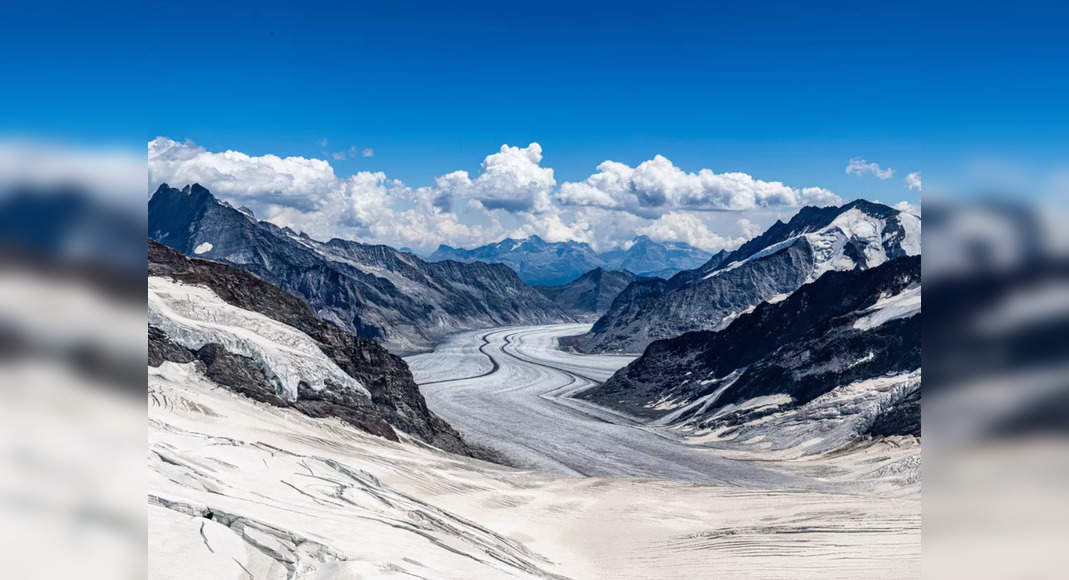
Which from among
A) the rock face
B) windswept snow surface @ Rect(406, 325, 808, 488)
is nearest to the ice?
windswept snow surface @ Rect(406, 325, 808, 488)

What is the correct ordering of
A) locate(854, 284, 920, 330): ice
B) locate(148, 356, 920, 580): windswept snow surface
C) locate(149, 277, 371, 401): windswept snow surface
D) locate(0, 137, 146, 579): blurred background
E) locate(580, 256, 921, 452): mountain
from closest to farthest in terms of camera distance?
locate(0, 137, 146, 579): blurred background < locate(148, 356, 920, 580): windswept snow surface < locate(149, 277, 371, 401): windswept snow surface < locate(580, 256, 921, 452): mountain < locate(854, 284, 920, 330): ice

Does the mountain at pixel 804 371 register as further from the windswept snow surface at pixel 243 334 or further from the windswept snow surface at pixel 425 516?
the windswept snow surface at pixel 243 334

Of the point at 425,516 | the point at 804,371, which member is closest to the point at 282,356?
the point at 425,516

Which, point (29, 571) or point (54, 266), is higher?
point (54, 266)

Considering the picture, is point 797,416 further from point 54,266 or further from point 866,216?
point 866,216

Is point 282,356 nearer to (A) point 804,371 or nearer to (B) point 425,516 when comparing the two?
(B) point 425,516

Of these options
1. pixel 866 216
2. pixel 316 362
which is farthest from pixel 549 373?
pixel 866 216

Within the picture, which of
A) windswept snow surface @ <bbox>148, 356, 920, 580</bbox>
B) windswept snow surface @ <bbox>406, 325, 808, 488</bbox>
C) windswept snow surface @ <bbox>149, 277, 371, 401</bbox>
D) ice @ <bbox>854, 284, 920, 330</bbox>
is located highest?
ice @ <bbox>854, 284, 920, 330</bbox>

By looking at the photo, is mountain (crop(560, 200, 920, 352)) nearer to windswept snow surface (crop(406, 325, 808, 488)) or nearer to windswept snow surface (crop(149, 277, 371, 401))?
windswept snow surface (crop(406, 325, 808, 488))
